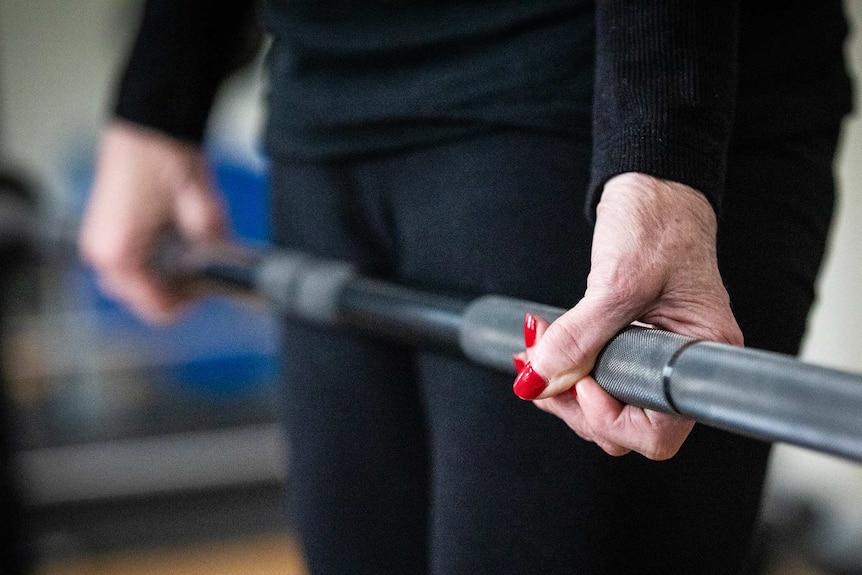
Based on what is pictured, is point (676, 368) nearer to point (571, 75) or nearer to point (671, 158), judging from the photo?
point (671, 158)

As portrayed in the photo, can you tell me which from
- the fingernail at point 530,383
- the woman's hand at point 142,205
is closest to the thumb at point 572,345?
the fingernail at point 530,383

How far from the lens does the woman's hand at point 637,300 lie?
0.45m

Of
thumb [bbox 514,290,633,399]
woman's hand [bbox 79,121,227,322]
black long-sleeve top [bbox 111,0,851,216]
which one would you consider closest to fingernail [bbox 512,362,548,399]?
thumb [bbox 514,290,633,399]

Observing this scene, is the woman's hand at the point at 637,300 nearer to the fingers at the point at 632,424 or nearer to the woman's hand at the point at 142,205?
the fingers at the point at 632,424

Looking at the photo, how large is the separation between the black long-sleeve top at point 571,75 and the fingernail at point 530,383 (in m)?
0.11

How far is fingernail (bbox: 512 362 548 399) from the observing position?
0.47 meters

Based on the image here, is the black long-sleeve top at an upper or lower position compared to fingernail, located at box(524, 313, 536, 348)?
upper

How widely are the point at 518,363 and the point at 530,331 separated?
3 centimetres

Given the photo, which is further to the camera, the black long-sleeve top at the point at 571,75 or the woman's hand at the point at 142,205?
the woman's hand at the point at 142,205

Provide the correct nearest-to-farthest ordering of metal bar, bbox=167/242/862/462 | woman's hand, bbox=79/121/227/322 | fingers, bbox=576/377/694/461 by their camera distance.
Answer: metal bar, bbox=167/242/862/462
fingers, bbox=576/377/694/461
woman's hand, bbox=79/121/227/322

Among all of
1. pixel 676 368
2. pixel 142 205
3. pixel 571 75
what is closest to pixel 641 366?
pixel 676 368

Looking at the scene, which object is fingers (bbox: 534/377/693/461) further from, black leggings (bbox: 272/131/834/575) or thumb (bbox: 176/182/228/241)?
thumb (bbox: 176/182/228/241)

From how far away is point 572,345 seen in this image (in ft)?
1.50

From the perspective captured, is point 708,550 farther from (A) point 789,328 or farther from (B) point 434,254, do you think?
(B) point 434,254
